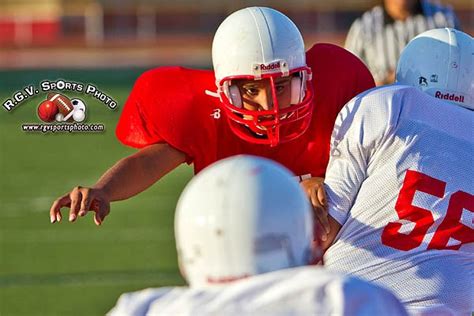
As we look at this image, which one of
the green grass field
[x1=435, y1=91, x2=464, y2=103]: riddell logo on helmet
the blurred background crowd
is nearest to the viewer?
[x1=435, y1=91, x2=464, y2=103]: riddell logo on helmet

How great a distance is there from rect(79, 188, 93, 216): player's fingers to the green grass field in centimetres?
292

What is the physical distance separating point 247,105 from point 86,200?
63 centimetres

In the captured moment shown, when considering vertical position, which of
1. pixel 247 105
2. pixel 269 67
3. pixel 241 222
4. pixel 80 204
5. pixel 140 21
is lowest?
pixel 140 21

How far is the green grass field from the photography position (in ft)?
21.5

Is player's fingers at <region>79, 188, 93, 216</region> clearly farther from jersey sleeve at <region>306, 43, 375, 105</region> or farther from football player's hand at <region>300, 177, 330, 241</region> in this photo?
jersey sleeve at <region>306, 43, 375, 105</region>

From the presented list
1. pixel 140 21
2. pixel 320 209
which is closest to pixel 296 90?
pixel 320 209

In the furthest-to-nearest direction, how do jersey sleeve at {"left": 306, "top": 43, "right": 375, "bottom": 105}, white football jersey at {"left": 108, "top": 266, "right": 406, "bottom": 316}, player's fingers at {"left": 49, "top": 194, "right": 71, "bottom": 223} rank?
jersey sleeve at {"left": 306, "top": 43, "right": 375, "bottom": 105}
player's fingers at {"left": 49, "top": 194, "right": 71, "bottom": 223}
white football jersey at {"left": 108, "top": 266, "right": 406, "bottom": 316}

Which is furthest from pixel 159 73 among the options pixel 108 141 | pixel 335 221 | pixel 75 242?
Answer: pixel 108 141

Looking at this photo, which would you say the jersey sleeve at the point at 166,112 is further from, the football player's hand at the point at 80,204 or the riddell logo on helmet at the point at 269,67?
the football player's hand at the point at 80,204

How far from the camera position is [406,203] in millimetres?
3328

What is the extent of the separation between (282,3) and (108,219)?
19749 millimetres

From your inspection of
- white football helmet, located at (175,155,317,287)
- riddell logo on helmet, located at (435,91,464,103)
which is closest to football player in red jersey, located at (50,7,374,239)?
riddell logo on helmet, located at (435,91,464,103)

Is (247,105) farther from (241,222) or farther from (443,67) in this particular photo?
(241,222)

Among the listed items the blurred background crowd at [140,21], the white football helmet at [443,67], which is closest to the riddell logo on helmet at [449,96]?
the white football helmet at [443,67]
